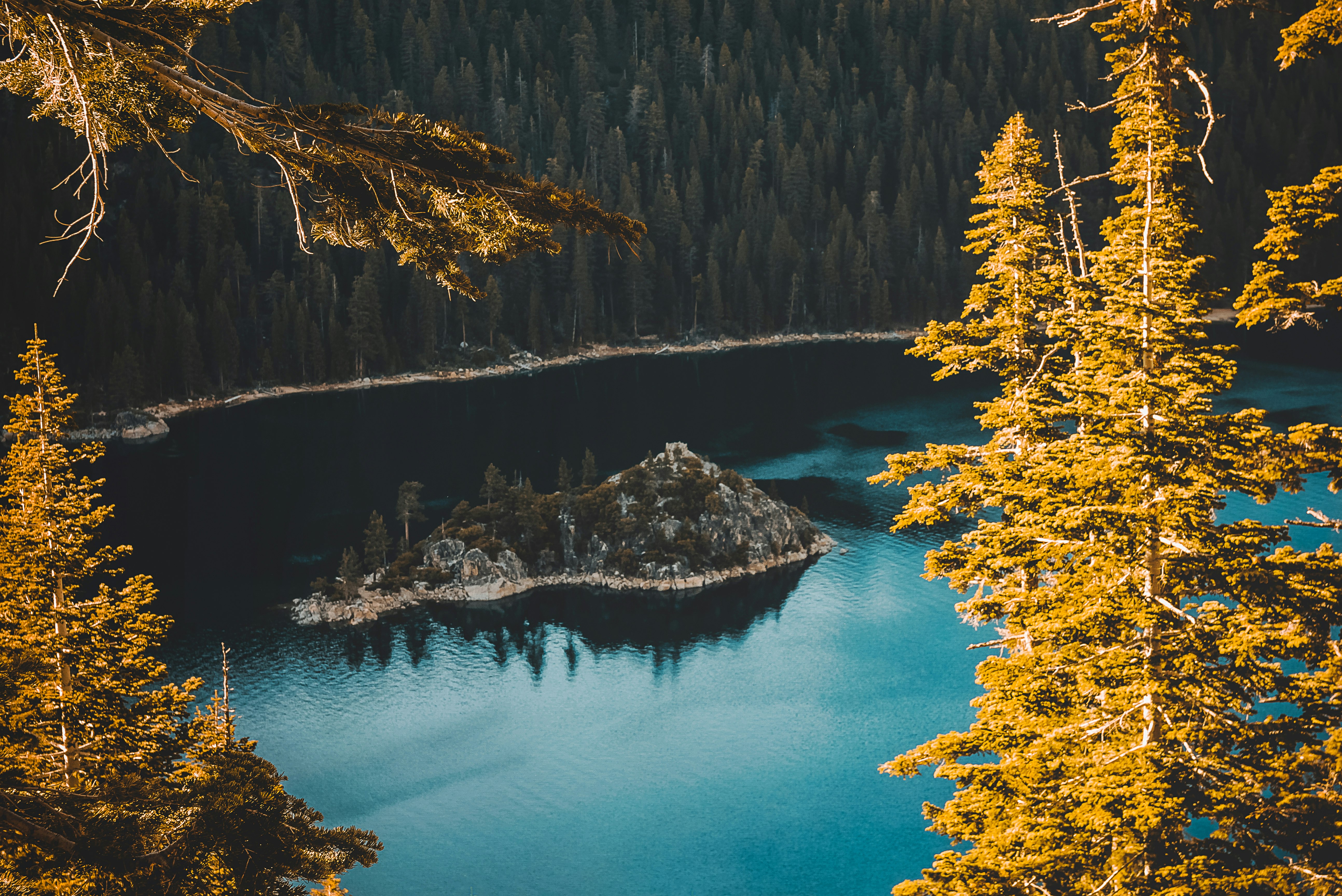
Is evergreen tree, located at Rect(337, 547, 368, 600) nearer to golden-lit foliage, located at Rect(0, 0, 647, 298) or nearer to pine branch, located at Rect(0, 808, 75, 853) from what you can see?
golden-lit foliage, located at Rect(0, 0, 647, 298)

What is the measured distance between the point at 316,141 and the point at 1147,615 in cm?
1057

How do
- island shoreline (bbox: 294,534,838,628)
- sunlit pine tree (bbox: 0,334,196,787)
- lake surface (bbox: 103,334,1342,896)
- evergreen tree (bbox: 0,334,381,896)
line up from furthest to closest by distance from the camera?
island shoreline (bbox: 294,534,838,628)
lake surface (bbox: 103,334,1342,896)
sunlit pine tree (bbox: 0,334,196,787)
evergreen tree (bbox: 0,334,381,896)

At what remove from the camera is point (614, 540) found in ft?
220

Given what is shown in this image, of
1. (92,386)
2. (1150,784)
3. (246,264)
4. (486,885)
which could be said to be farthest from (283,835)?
(246,264)

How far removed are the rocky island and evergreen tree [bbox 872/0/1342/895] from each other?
167ft

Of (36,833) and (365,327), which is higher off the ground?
(365,327)

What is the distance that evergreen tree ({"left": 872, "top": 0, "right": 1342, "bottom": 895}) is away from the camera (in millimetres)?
11875

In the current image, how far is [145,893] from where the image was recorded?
20.7 ft

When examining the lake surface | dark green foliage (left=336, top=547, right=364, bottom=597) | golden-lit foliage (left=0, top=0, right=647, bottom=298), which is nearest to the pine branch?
golden-lit foliage (left=0, top=0, right=647, bottom=298)

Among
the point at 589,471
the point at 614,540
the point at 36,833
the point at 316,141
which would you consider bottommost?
the point at 614,540

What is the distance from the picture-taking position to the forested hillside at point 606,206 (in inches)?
4825

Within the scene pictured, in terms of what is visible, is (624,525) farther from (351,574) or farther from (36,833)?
(36,833)

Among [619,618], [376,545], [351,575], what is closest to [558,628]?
[619,618]

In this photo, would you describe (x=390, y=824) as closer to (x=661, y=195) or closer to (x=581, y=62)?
(x=661, y=195)
